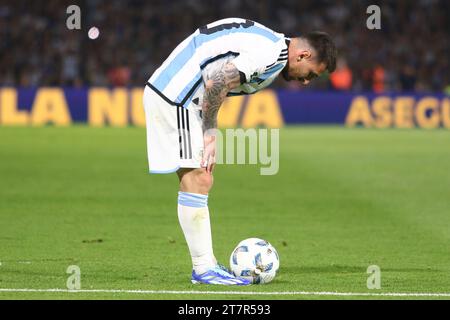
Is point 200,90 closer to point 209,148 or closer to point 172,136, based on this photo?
point 172,136

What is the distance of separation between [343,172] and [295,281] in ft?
31.5

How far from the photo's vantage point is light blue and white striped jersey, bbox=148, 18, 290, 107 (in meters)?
7.64

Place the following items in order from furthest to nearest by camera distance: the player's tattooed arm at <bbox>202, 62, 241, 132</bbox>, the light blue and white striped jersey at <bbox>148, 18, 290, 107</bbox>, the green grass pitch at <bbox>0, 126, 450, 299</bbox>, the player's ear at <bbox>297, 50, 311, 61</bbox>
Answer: the green grass pitch at <bbox>0, 126, 450, 299</bbox>
the player's ear at <bbox>297, 50, 311, 61</bbox>
the light blue and white striped jersey at <bbox>148, 18, 290, 107</bbox>
the player's tattooed arm at <bbox>202, 62, 241, 132</bbox>

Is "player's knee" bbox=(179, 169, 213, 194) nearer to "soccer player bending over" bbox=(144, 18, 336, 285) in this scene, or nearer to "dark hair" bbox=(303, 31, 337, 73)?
"soccer player bending over" bbox=(144, 18, 336, 285)

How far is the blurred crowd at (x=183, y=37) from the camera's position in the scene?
31.4 metres

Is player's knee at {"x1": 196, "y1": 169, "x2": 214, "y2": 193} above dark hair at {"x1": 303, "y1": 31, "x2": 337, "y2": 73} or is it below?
below

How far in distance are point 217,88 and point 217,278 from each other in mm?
1401

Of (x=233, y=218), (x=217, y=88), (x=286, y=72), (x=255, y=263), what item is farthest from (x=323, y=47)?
(x=233, y=218)

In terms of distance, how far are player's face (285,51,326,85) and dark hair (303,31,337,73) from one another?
46 mm

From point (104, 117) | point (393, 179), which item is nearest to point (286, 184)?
point (393, 179)

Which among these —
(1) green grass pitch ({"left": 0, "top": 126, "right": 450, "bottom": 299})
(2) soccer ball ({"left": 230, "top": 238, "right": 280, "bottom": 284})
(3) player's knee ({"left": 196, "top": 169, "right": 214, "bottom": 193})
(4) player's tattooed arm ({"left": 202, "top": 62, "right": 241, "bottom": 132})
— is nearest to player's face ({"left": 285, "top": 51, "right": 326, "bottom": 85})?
(4) player's tattooed arm ({"left": 202, "top": 62, "right": 241, "bottom": 132})

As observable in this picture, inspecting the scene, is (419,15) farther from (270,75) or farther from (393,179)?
(270,75)

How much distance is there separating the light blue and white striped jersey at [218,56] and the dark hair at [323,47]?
20 centimetres

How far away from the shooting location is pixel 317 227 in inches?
449
